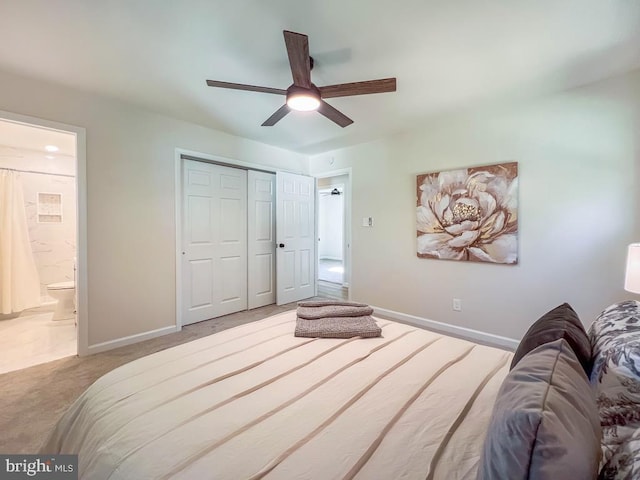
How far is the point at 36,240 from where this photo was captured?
4137 mm

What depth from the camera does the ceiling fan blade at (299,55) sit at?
1491mm

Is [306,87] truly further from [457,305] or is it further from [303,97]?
[457,305]

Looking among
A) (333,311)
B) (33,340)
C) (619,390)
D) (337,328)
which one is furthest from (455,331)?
(33,340)

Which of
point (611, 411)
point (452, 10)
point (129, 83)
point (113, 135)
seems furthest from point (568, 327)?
point (113, 135)

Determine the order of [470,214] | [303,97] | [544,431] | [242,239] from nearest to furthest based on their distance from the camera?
[544,431] → [303,97] → [470,214] → [242,239]

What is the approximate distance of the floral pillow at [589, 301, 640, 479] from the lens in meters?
0.60

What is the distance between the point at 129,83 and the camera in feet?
8.02

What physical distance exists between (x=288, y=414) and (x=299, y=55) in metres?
1.76

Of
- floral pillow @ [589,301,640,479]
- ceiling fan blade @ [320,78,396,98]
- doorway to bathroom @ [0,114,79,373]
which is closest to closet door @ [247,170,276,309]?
doorway to bathroom @ [0,114,79,373]

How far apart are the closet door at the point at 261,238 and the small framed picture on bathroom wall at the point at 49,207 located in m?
2.94

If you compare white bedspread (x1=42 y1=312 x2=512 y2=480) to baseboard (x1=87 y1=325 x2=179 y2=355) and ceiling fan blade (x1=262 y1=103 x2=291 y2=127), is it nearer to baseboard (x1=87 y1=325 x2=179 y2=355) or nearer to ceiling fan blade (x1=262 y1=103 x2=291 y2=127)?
ceiling fan blade (x1=262 y1=103 x2=291 y2=127)

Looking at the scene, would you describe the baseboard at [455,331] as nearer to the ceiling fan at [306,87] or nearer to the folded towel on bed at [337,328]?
the folded towel on bed at [337,328]

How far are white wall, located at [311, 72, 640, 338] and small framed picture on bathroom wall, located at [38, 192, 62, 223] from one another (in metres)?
4.81

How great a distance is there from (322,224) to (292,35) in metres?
8.16
